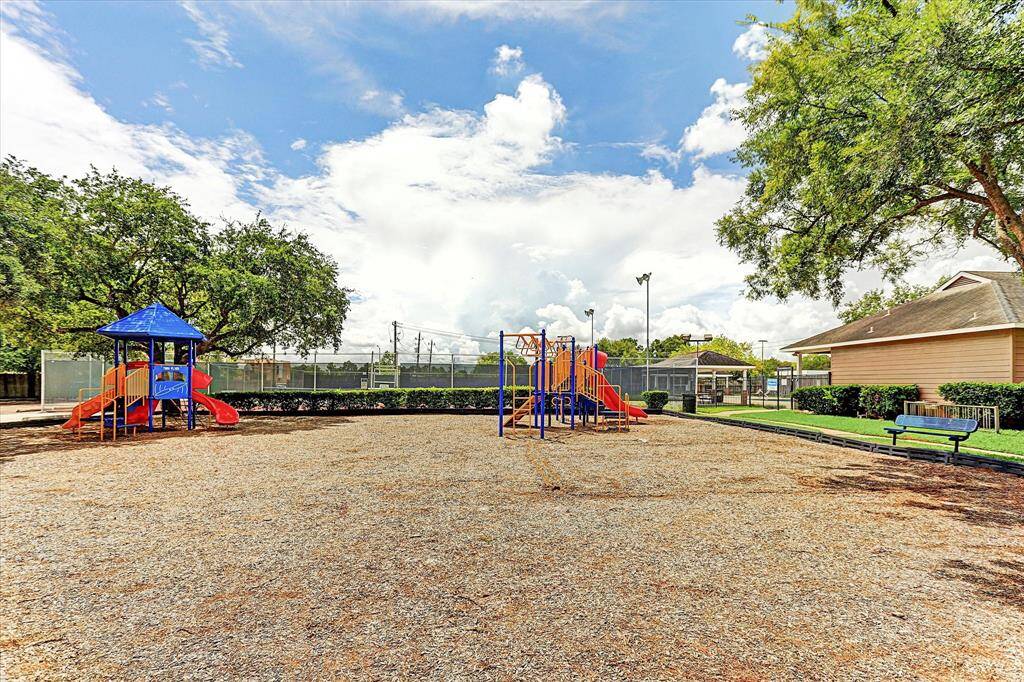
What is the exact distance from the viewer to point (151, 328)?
47.5ft

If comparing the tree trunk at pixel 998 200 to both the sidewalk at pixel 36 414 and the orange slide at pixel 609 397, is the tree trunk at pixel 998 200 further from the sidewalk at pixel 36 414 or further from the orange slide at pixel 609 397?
the sidewalk at pixel 36 414

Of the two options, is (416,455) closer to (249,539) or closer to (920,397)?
(249,539)

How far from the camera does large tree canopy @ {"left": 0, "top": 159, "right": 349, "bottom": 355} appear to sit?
15125 mm

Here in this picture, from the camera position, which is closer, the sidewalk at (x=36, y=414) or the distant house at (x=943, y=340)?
the distant house at (x=943, y=340)

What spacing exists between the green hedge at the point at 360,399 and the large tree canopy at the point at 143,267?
234 centimetres

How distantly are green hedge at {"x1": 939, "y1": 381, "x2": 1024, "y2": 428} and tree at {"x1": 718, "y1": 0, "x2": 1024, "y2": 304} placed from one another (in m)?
4.69

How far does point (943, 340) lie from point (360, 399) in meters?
23.7

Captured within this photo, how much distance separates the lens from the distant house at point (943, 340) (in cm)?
1591

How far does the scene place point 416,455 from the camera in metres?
10.7

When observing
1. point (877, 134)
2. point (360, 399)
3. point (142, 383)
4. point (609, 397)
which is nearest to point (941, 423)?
point (877, 134)

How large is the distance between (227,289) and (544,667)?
17.3 metres

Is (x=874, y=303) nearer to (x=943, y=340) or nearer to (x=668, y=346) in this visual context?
(x=943, y=340)

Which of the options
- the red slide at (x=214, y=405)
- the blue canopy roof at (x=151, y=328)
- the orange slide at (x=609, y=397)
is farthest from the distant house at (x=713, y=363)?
the blue canopy roof at (x=151, y=328)

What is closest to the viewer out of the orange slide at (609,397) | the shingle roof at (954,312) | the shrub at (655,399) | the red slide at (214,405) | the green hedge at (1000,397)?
the green hedge at (1000,397)
